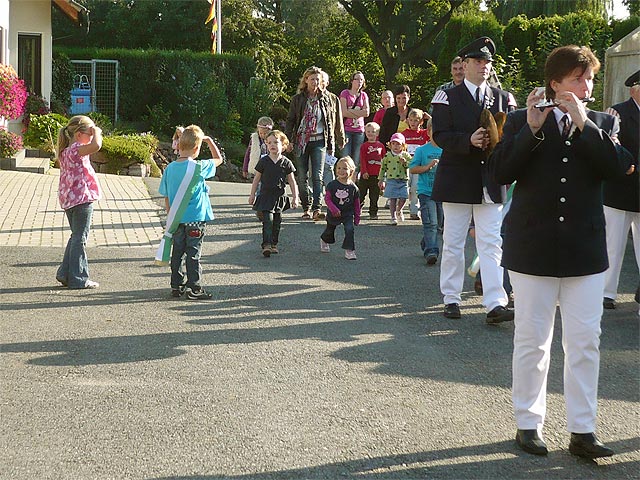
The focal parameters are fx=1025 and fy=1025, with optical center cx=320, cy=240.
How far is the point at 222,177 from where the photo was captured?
27.9 metres

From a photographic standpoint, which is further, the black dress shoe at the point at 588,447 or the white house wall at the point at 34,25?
the white house wall at the point at 34,25

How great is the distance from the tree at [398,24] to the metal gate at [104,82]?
11936mm

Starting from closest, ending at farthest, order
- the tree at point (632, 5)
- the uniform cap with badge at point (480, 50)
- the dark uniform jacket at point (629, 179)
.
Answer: the uniform cap with badge at point (480, 50) → the dark uniform jacket at point (629, 179) → the tree at point (632, 5)

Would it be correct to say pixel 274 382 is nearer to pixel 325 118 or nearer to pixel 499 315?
pixel 499 315

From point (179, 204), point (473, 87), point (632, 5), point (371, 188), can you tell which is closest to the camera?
point (473, 87)

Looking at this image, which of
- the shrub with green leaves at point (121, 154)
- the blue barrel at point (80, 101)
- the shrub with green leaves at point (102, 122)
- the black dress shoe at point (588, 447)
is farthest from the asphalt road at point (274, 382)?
the blue barrel at point (80, 101)

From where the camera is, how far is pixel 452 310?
26.2 ft

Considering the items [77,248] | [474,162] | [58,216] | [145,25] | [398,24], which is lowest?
[58,216]

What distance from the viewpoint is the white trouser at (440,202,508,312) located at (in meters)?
7.63

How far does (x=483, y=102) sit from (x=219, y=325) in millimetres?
2581

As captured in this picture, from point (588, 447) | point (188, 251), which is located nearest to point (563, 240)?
point (588, 447)

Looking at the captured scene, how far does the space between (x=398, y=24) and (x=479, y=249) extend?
43.0 m

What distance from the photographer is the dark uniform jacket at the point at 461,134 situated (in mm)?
7637

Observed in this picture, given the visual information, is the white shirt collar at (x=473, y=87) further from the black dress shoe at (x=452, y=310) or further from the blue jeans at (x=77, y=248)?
the blue jeans at (x=77, y=248)
